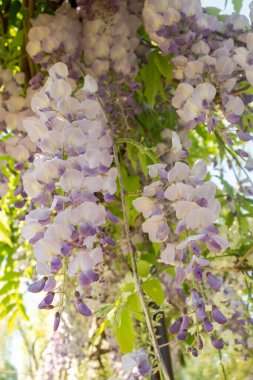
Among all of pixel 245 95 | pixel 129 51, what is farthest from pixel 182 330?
pixel 129 51

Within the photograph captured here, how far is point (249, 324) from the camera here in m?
0.91

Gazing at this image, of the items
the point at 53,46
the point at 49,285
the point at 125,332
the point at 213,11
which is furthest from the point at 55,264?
the point at 213,11

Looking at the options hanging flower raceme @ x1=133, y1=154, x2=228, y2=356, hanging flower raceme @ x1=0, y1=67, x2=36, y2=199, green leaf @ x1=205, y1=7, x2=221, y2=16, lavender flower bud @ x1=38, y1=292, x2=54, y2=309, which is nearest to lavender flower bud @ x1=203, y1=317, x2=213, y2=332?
hanging flower raceme @ x1=133, y1=154, x2=228, y2=356

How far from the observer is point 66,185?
1.79 feet

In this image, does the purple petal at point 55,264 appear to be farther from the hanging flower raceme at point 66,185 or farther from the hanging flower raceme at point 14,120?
the hanging flower raceme at point 14,120

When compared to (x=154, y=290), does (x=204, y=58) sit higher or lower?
higher

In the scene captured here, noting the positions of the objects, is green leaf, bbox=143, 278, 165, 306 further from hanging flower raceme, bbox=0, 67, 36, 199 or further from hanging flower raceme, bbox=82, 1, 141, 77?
hanging flower raceme, bbox=82, 1, 141, 77

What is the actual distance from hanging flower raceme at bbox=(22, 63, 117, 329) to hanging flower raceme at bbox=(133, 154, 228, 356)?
4cm

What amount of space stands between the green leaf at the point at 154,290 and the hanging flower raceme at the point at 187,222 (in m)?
0.12

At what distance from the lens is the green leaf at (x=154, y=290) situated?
696 mm

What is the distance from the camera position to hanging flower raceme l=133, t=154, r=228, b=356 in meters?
0.53

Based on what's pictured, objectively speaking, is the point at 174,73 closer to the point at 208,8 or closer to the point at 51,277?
the point at 208,8

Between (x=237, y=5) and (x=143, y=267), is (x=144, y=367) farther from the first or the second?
(x=237, y=5)

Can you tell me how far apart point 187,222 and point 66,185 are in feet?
0.34
